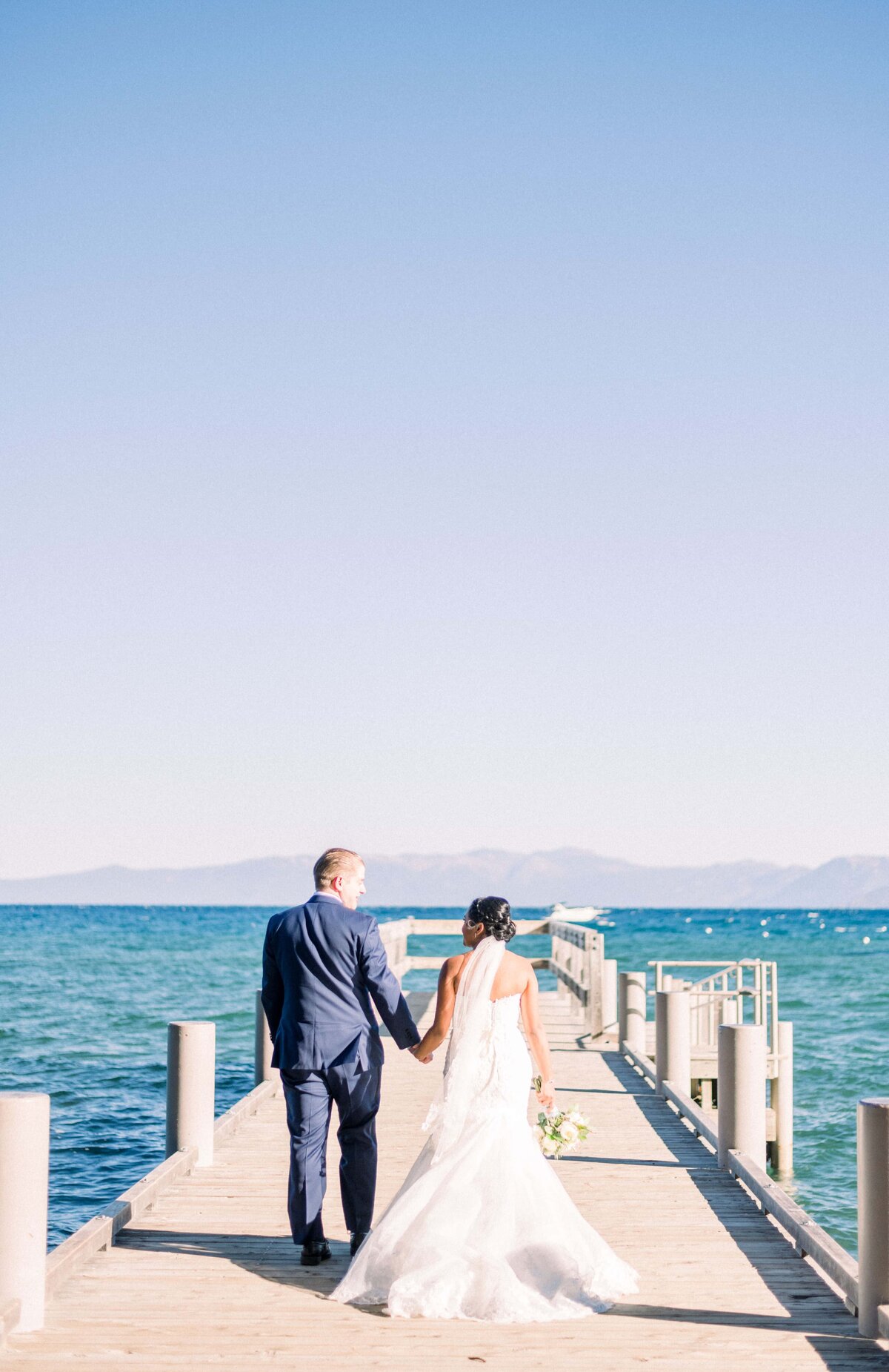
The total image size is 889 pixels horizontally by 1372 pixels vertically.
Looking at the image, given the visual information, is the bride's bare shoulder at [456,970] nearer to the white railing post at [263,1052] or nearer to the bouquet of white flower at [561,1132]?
the bouquet of white flower at [561,1132]

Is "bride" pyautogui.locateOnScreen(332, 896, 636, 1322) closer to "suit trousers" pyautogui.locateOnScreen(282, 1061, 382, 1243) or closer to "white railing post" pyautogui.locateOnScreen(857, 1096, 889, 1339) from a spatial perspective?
"suit trousers" pyautogui.locateOnScreen(282, 1061, 382, 1243)

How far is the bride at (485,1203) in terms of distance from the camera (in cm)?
620

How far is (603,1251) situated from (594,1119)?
5.60 metres

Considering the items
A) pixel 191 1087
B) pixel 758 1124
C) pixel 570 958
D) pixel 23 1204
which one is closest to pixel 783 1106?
pixel 570 958

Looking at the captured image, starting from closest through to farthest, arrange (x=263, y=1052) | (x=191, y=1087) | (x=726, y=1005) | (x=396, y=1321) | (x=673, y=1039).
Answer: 1. (x=396, y=1321)
2. (x=191, y=1087)
3. (x=673, y=1039)
4. (x=263, y=1052)
5. (x=726, y=1005)

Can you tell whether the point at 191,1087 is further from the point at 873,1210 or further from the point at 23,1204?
the point at 873,1210

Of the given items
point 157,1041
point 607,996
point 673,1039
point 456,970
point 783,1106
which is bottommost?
point 157,1041

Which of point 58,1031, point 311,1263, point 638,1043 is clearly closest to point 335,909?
point 311,1263

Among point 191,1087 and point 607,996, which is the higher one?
point 191,1087

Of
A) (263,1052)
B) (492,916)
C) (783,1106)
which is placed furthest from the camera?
(783,1106)

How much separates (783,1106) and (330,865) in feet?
42.5

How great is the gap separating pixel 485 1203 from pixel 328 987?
1272mm

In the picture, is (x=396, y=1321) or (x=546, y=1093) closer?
(x=396, y=1321)

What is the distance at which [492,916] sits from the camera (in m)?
6.79
